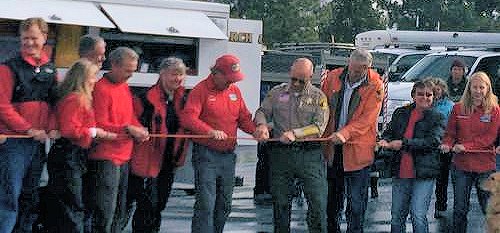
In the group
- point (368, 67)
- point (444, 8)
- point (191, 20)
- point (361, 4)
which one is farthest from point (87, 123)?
point (444, 8)

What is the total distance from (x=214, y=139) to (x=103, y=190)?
1085mm

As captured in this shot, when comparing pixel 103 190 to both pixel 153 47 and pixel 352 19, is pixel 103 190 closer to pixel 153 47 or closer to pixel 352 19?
pixel 153 47

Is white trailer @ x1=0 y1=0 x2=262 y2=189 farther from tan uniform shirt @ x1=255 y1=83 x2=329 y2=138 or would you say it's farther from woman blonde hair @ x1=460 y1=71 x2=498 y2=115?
woman blonde hair @ x1=460 y1=71 x2=498 y2=115

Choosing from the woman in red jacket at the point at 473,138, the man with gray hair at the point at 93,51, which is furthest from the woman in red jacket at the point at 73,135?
the woman in red jacket at the point at 473,138

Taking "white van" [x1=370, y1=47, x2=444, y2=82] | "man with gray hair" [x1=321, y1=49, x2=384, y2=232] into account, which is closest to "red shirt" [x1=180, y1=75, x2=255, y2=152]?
"man with gray hair" [x1=321, y1=49, x2=384, y2=232]

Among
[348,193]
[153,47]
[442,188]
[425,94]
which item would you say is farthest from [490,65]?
[348,193]

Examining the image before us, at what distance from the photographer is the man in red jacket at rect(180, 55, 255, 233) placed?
28.9ft

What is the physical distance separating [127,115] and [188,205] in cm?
392

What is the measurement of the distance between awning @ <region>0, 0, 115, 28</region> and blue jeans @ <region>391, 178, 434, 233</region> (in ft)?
14.8

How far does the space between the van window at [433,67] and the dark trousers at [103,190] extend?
11.2 meters

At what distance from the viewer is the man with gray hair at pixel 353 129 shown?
9.49 meters

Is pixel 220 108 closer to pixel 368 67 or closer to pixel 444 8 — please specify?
pixel 368 67

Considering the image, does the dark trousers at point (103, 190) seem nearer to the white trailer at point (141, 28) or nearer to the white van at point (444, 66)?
the white trailer at point (141, 28)

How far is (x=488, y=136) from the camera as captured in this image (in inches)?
387
